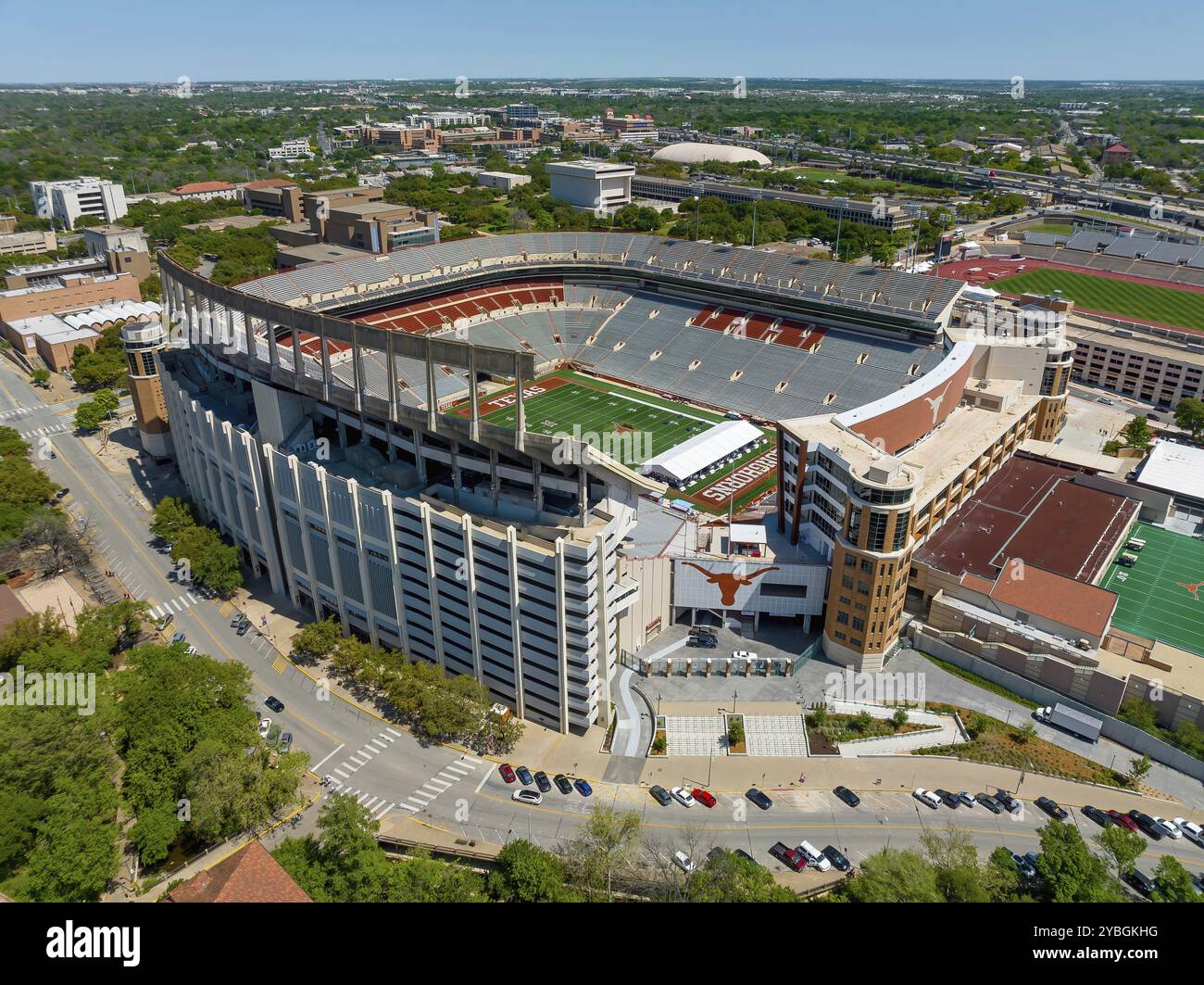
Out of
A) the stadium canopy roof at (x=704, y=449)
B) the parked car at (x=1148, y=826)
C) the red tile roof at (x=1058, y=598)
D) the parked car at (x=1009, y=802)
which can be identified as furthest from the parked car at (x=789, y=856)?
the stadium canopy roof at (x=704, y=449)

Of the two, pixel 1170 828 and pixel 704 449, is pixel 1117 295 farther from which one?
pixel 1170 828

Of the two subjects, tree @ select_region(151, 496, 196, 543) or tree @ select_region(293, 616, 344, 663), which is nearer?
tree @ select_region(293, 616, 344, 663)

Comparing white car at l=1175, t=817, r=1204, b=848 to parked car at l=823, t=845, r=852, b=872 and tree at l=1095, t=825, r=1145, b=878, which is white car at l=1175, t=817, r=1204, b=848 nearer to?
tree at l=1095, t=825, r=1145, b=878

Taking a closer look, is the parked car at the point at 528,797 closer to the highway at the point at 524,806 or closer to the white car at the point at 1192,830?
the highway at the point at 524,806

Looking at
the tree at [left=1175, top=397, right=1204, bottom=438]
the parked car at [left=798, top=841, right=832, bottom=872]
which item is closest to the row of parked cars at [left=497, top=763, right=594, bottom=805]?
the parked car at [left=798, top=841, right=832, bottom=872]

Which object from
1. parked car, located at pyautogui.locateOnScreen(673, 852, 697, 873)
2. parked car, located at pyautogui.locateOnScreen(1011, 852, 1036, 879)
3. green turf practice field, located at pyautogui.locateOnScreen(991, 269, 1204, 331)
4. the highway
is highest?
green turf practice field, located at pyautogui.locateOnScreen(991, 269, 1204, 331)
